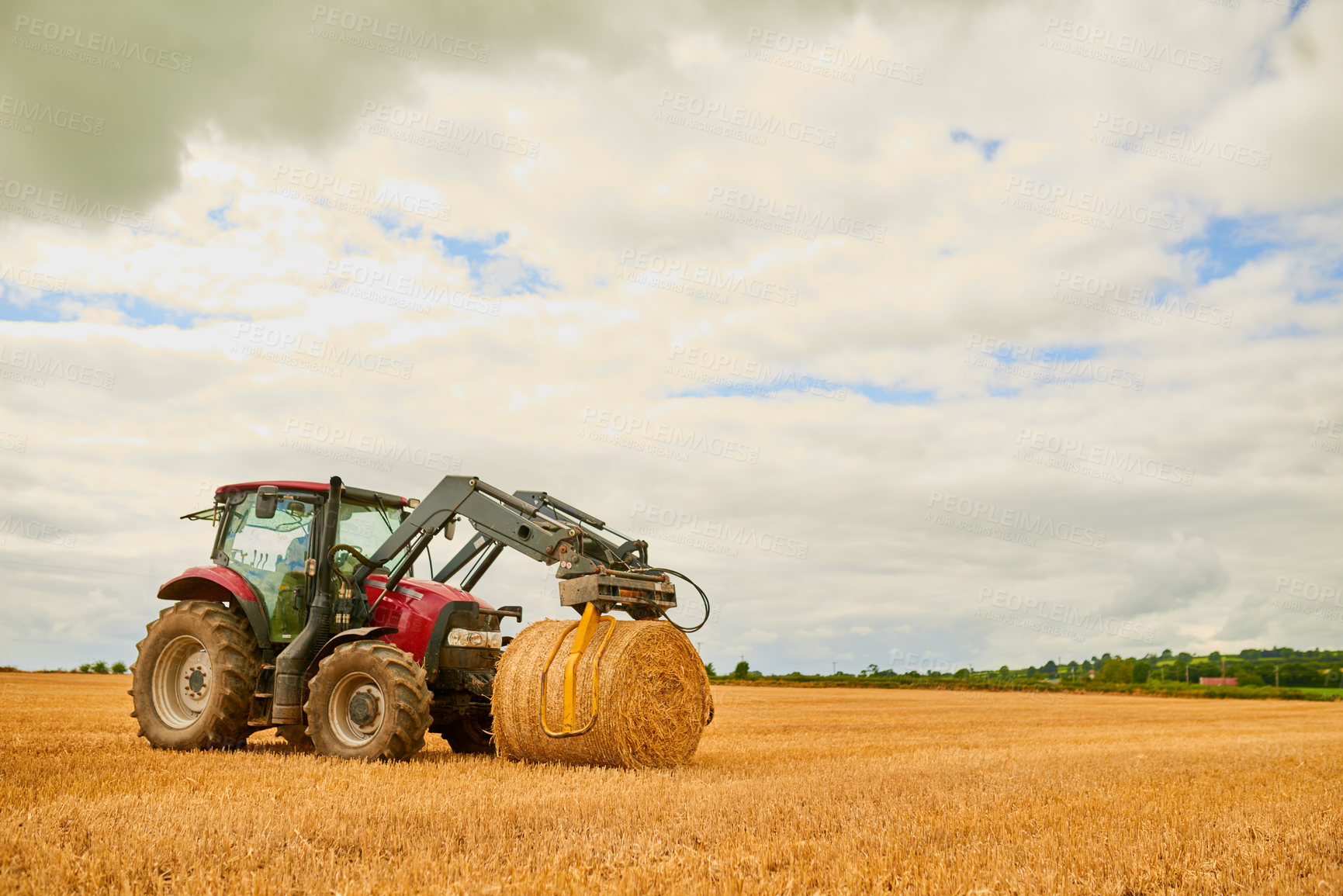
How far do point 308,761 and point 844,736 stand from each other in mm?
8610

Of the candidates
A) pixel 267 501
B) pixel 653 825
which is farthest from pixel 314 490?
pixel 653 825

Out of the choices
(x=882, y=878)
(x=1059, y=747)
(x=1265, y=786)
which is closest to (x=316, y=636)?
(x=882, y=878)

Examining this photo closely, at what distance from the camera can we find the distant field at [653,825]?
4.84 meters

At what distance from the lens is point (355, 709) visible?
9.45m

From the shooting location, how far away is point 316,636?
10148 millimetres

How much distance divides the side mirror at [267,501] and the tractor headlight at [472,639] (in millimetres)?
2293

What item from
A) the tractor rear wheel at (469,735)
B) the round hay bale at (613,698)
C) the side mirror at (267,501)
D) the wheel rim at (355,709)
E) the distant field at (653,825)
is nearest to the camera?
the distant field at (653,825)

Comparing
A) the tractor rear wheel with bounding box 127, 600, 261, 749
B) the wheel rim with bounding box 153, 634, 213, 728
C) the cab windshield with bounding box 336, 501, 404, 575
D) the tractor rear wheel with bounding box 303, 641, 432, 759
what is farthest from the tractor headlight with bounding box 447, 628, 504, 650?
the wheel rim with bounding box 153, 634, 213, 728

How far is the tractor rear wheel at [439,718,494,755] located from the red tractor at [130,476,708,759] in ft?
0.07

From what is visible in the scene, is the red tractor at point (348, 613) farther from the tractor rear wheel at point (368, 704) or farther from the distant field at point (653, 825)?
the distant field at point (653, 825)

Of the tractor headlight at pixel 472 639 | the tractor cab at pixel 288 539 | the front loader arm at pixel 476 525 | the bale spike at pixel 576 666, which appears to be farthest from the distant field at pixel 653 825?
the front loader arm at pixel 476 525

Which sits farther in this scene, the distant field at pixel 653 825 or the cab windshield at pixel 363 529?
the cab windshield at pixel 363 529

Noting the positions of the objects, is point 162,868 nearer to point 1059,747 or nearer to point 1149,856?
point 1149,856

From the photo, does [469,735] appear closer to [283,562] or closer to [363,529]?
[363,529]
